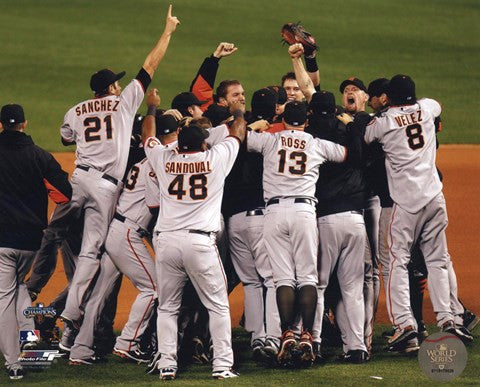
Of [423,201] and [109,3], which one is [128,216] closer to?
[423,201]

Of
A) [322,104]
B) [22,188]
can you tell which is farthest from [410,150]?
[22,188]

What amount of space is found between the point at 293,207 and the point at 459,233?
5043 mm

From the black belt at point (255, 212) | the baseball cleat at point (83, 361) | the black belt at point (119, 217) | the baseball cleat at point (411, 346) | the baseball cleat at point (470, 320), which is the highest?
the black belt at point (255, 212)

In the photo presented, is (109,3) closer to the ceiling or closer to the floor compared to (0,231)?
closer to the ceiling

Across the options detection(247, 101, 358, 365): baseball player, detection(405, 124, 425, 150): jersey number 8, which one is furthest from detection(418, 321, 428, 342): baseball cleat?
detection(405, 124, 425, 150): jersey number 8

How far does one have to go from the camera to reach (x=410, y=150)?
8789 millimetres

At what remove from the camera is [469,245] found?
12.7 m

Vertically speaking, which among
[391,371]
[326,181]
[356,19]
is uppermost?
[356,19]

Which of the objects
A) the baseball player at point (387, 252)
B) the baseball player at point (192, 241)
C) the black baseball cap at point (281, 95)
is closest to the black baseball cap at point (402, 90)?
the baseball player at point (387, 252)

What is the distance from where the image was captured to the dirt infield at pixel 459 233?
35.4ft

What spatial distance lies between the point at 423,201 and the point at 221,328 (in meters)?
1.93

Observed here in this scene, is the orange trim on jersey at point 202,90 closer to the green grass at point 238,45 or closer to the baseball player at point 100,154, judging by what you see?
the baseball player at point 100,154

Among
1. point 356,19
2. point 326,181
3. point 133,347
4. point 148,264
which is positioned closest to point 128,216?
point 148,264

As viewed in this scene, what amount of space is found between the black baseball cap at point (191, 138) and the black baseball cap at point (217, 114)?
105 centimetres
